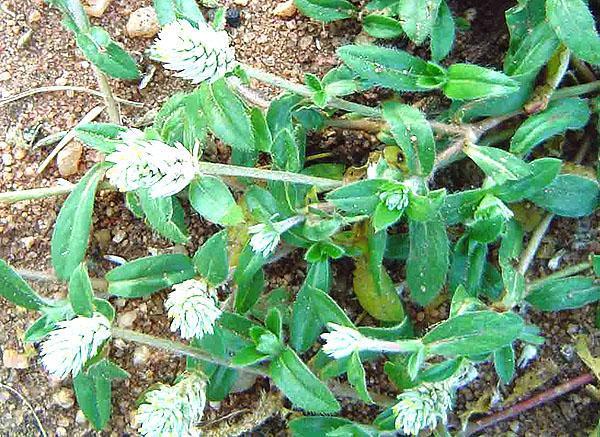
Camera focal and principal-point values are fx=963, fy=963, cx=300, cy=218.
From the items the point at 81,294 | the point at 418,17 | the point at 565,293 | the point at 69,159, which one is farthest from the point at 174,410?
the point at 418,17

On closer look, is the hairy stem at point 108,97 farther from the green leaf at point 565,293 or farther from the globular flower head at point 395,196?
the green leaf at point 565,293

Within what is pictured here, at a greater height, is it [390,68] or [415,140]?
[390,68]

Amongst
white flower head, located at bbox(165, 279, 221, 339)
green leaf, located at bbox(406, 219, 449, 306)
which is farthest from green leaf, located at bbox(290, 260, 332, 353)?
white flower head, located at bbox(165, 279, 221, 339)

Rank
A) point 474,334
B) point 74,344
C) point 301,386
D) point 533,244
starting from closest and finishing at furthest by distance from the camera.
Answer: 1. point 74,344
2. point 474,334
3. point 301,386
4. point 533,244

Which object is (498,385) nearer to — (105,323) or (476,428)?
(476,428)

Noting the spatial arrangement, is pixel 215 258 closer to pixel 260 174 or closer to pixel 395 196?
pixel 260 174

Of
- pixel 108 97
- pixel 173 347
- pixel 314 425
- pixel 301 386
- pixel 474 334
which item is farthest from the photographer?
pixel 108 97

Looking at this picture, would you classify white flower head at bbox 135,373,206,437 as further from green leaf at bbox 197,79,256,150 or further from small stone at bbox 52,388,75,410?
green leaf at bbox 197,79,256,150
